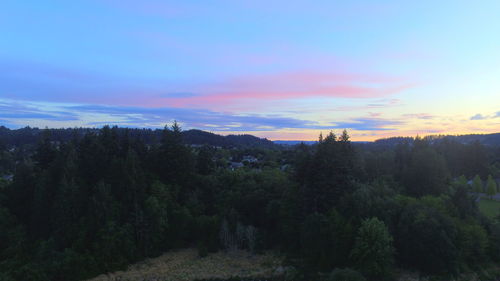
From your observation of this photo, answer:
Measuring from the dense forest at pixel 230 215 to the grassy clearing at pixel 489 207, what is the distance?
5.80 m

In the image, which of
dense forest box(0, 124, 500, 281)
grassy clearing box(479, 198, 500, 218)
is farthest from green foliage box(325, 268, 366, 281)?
grassy clearing box(479, 198, 500, 218)

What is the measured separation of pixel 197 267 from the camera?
22500 mm

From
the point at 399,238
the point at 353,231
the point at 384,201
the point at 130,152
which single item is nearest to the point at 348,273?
the point at 353,231

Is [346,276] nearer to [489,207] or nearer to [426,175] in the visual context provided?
[426,175]

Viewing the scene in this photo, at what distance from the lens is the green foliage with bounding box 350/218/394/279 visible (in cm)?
1934

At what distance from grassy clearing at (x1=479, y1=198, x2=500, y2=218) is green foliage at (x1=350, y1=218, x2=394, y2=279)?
21.1 meters

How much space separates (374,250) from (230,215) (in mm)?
12532

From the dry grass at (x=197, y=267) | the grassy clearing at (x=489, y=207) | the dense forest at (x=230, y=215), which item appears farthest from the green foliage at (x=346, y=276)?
the grassy clearing at (x=489, y=207)

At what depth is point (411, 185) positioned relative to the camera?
114ft

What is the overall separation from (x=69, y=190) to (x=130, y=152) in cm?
590

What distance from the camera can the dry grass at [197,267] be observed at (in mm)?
21031

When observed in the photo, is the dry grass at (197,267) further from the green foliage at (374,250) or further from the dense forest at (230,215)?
the green foliage at (374,250)

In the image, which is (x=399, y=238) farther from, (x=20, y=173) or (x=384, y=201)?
(x=20, y=173)

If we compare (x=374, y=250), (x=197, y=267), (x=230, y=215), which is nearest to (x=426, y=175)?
(x=374, y=250)
